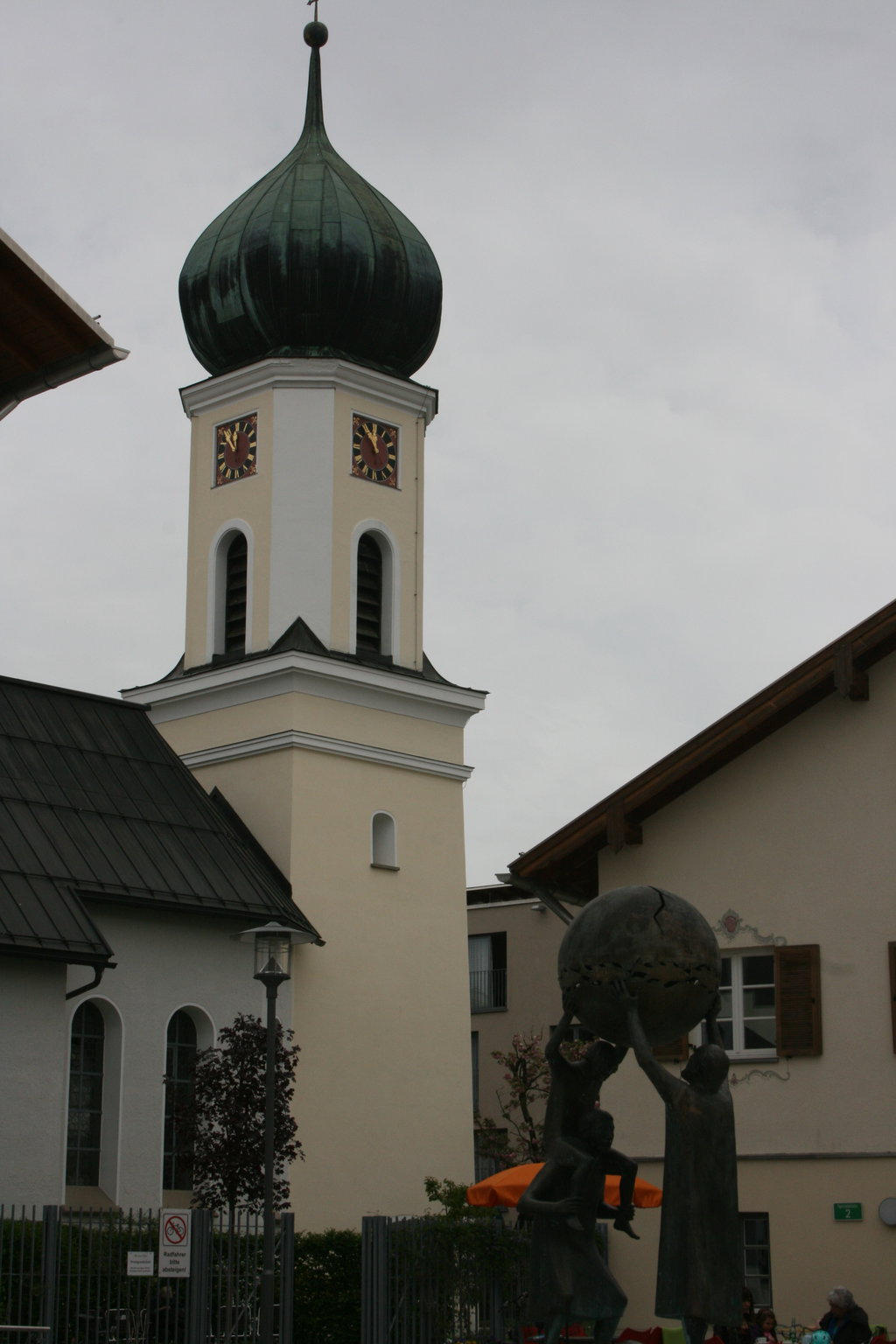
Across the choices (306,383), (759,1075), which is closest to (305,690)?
(306,383)

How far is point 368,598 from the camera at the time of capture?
122 ft

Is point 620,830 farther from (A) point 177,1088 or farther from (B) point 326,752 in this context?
(B) point 326,752

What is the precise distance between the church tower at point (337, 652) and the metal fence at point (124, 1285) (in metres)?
10.1

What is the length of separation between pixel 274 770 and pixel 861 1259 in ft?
51.4

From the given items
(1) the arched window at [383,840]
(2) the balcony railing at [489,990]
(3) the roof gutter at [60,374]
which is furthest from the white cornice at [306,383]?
(3) the roof gutter at [60,374]

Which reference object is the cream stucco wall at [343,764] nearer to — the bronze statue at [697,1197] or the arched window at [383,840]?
the arched window at [383,840]

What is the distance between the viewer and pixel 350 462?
3709 centimetres

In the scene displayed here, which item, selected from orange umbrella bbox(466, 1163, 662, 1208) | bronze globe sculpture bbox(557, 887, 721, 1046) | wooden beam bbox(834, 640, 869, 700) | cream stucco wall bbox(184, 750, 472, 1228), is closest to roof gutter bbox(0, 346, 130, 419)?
bronze globe sculpture bbox(557, 887, 721, 1046)

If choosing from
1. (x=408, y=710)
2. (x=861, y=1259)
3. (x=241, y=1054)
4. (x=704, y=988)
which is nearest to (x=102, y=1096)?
(x=241, y=1054)

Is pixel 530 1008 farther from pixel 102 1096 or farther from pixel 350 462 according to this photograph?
pixel 102 1096

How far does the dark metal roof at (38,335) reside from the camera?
17.0m

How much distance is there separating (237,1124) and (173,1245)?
7.28 metres

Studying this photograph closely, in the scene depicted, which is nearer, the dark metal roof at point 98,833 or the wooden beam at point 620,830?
the wooden beam at point 620,830

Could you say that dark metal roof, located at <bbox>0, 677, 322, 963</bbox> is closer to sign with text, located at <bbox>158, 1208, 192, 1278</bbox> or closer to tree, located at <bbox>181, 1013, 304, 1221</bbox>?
tree, located at <bbox>181, 1013, 304, 1221</bbox>
